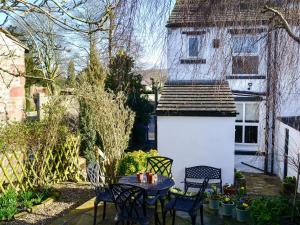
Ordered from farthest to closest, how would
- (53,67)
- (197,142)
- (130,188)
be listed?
(53,67)
(197,142)
(130,188)

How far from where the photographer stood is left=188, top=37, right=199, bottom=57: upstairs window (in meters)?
3.13

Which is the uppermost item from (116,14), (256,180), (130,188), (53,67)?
(53,67)

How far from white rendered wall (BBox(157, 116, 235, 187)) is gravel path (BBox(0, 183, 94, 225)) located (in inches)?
108

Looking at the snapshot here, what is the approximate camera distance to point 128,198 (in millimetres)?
4875

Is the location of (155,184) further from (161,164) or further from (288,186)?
(288,186)

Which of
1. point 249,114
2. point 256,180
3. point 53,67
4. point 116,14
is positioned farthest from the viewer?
point 53,67

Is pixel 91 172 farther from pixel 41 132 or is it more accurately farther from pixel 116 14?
pixel 116 14

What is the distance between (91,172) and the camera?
861 cm

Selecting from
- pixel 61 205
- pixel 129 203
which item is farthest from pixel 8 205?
pixel 129 203

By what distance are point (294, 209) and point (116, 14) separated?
4461 millimetres

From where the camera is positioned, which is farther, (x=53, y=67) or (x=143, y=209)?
(x=53, y=67)

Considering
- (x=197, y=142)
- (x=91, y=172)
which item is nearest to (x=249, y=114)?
(x=197, y=142)

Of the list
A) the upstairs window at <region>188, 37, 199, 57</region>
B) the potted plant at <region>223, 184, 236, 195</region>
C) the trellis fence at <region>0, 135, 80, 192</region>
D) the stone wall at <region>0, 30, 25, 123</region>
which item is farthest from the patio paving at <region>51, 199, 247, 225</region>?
the stone wall at <region>0, 30, 25, 123</region>

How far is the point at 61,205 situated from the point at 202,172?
409cm
